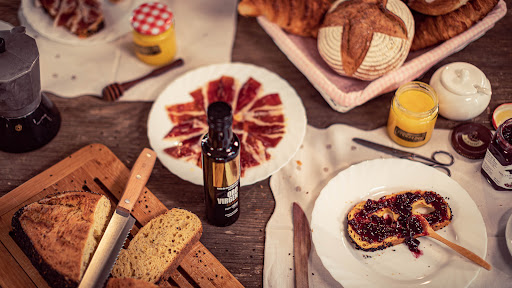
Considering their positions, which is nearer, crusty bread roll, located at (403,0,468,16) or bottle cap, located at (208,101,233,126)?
bottle cap, located at (208,101,233,126)

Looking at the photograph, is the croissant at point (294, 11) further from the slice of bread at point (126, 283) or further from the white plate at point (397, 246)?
the slice of bread at point (126, 283)

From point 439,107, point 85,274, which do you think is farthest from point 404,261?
point 85,274

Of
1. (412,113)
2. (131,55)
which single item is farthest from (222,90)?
(412,113)

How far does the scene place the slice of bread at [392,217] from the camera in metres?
1.15

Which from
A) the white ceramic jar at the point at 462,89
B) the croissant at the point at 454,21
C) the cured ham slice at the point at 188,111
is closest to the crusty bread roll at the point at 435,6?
the croissant at the point at 454,21

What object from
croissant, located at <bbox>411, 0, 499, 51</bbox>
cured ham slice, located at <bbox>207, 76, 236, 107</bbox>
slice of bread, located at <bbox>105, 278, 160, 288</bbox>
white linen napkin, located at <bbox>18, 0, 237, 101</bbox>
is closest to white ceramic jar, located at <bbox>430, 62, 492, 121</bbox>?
croissant, located at <bbox>411, 0, 499, 51</bbox>

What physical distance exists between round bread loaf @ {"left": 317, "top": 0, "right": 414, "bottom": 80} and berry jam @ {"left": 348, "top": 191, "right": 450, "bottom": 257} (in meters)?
0.40

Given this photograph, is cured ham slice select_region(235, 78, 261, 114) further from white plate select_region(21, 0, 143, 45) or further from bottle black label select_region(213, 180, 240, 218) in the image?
white plate select_region(21, 0, 143, 45)

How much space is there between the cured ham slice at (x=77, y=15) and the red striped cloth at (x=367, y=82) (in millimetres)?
712

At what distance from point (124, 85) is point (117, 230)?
613 mm

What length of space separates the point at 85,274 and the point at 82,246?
6 centimetres

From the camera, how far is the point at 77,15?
5.53 feet

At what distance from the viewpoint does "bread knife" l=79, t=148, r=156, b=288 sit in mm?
1049

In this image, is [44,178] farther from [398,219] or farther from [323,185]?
[398,219]
